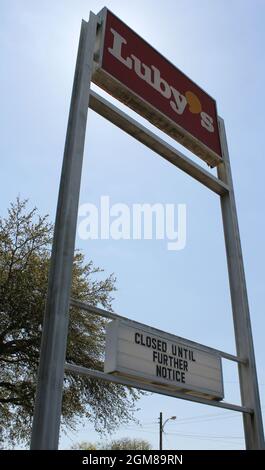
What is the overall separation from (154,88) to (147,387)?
4412 millimetres

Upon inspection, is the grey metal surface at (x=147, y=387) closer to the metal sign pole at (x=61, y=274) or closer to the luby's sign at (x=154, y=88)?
the metal sign pole at (x=61, y=274)

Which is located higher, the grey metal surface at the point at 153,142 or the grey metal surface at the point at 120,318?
the grey metal surface at the point at 153,142

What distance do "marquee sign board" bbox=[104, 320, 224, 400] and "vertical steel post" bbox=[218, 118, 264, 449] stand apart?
1.90 ft

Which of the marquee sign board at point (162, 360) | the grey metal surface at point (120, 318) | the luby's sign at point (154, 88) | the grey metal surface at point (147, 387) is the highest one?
the luby's sign at point (154, 88)

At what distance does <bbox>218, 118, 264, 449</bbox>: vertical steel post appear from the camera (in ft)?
20.6

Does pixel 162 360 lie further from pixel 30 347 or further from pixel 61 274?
pixel 30 347

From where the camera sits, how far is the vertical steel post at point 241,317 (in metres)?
6.29

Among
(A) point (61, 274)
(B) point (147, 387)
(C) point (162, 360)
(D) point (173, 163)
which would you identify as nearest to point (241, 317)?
(C) point (162, 360)

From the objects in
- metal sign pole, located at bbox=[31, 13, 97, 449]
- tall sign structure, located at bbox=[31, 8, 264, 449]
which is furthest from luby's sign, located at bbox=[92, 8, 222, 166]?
metal sign pole, located at bbox=[31, 13, 97, 449]

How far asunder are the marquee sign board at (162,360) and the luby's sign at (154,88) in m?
3.37

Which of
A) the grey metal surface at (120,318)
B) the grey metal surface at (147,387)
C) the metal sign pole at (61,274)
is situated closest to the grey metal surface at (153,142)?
the metal sign pole at (61,274)

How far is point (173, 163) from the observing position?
7.46 m

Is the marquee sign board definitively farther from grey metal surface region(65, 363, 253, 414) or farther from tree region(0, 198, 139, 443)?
tree region(0, 198, 139, 443)
